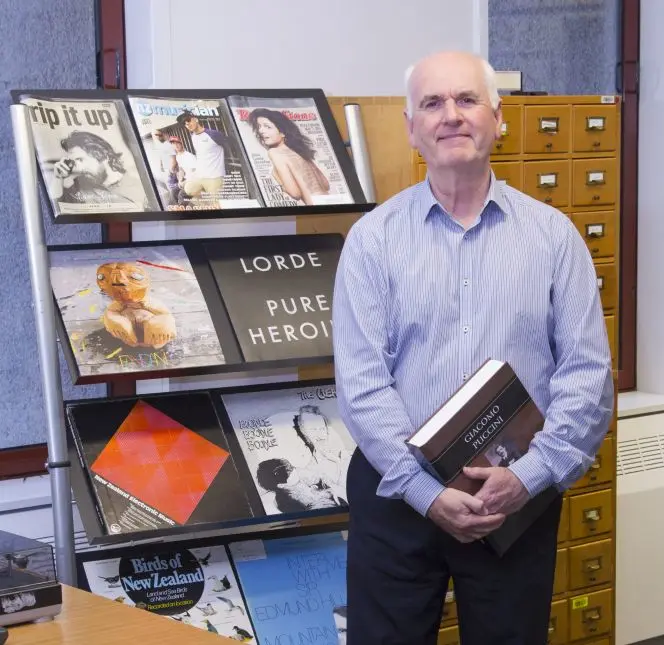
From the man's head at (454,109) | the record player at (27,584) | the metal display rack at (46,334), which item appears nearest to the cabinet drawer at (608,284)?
the man's head at (454,109)

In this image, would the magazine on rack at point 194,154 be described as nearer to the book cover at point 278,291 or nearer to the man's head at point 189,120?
the man's head at point 189,120

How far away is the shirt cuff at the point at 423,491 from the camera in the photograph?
1.93 metres

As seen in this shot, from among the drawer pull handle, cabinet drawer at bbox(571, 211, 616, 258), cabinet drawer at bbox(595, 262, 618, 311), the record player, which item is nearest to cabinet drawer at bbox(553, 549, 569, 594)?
the drawer pull handle

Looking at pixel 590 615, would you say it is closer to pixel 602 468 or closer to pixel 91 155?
pixel 602 468

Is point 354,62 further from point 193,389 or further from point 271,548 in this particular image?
point 271,548

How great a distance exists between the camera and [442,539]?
2002mm

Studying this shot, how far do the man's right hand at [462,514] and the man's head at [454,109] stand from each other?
62 centimetres

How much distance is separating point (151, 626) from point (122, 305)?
3.58ft

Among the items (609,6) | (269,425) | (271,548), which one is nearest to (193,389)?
(269,425)

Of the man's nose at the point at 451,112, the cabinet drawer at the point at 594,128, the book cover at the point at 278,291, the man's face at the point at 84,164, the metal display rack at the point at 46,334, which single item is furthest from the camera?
the cabinet drawer at the point at 594,128

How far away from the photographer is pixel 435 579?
203 cm

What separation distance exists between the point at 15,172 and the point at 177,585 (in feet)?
3.89

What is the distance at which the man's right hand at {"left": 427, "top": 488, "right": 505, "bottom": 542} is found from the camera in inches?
75.4

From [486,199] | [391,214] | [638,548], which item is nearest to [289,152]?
[391,214]
